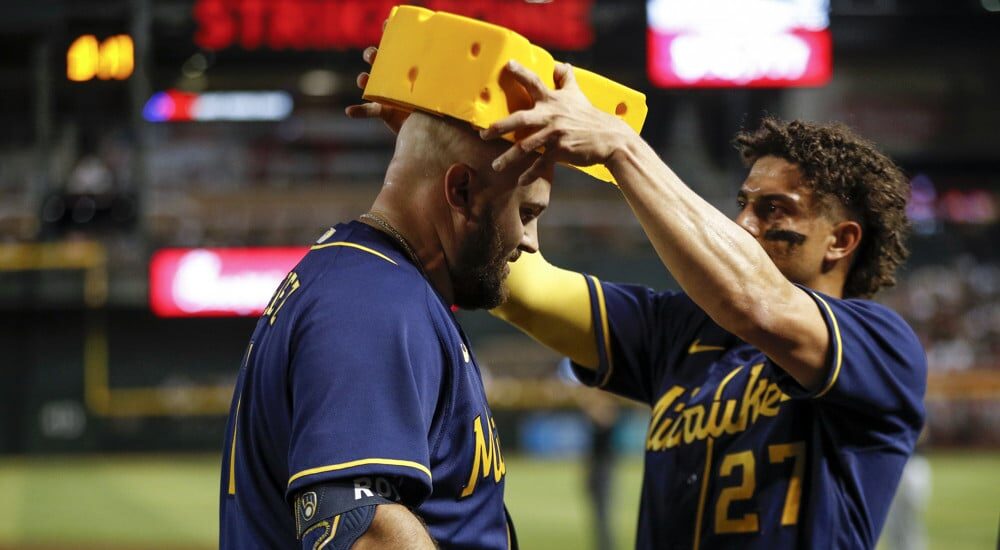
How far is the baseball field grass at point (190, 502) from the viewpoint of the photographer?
1022 centimetres

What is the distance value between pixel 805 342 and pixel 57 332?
740 inches

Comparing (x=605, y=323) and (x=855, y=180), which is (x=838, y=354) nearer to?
(x=855, y=180)

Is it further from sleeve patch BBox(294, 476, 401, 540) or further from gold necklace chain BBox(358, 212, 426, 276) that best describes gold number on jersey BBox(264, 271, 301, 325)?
sleeve patch BBox(294, 476, 401, 540)

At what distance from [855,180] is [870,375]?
527 mm

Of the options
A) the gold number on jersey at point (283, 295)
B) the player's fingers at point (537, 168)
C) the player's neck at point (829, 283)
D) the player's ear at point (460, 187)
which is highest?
the player's fingers at point (537, 168)

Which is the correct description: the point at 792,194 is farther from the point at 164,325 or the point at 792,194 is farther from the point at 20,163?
the point at 20,163

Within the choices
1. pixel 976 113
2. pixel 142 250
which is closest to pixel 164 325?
pixel 142 250

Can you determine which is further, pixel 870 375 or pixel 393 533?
pixel 870 375

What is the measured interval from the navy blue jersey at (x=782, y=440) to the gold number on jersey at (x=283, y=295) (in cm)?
108

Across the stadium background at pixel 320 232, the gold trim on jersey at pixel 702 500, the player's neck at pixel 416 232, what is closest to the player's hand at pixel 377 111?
the player's neck at pixel 416 232

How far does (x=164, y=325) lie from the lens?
63.4 ft

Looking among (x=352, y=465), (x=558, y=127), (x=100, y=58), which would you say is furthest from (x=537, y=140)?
(x=100, y=58)

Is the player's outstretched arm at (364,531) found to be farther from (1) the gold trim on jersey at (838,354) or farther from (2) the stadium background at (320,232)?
(2) the stadium background at (320,232)

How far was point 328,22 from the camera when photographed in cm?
955
